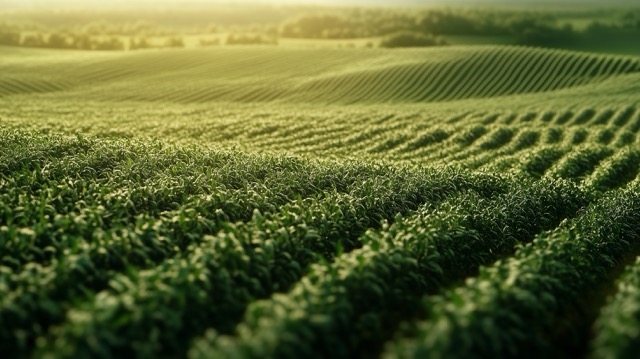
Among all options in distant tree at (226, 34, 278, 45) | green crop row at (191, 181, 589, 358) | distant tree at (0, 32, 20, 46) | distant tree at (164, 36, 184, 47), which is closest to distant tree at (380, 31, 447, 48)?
distant tree at (226, 34, 278, 45)

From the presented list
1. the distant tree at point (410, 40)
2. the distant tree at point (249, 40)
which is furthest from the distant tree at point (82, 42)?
the distant tree at point (410, 40)

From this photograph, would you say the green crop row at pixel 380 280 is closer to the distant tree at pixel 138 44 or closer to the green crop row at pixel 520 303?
the green crop row at pixel 520 303

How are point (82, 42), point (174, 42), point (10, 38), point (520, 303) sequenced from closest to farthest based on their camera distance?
1. point (520, 303)
2. point (10, 38)
3. point (174, 42)
4. point (82, 42)

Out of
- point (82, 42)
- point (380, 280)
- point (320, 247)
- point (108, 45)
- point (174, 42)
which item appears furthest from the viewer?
point (82, 42)

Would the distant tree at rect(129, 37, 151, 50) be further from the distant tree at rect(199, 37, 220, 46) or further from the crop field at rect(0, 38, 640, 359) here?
the crop field at rect(0, 38, 640, 359)

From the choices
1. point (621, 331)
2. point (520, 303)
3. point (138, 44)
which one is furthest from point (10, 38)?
point (621, 331)

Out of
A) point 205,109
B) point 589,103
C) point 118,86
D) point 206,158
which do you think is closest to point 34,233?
point 206,158

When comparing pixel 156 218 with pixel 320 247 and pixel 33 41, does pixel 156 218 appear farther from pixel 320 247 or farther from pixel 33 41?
pixel 33 41
